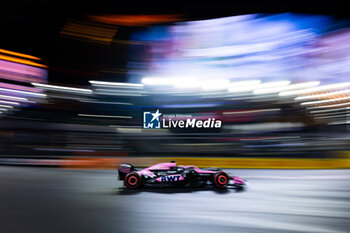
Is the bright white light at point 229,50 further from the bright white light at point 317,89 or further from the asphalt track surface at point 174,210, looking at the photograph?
the asphalt track surface at point 174,210

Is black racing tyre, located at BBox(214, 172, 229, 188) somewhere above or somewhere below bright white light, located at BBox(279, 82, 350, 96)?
below

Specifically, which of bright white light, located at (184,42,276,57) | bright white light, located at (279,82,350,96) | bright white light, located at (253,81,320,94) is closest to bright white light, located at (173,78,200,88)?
bright white light, located at (184,42,276,57)

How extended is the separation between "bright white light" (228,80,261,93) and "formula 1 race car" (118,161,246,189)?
13.2 meters

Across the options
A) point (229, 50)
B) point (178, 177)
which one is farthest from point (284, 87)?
point (178, 177)

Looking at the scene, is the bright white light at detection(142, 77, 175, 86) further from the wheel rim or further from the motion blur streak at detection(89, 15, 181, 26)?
the wheel rim

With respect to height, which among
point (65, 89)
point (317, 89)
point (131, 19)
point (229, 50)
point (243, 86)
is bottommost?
point (317, 89)

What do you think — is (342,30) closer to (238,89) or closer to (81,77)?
(238,89)

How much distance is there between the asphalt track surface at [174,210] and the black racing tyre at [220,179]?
265 mm

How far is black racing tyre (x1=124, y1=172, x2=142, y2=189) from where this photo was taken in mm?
6738

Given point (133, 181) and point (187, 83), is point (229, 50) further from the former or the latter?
point (133, 181)

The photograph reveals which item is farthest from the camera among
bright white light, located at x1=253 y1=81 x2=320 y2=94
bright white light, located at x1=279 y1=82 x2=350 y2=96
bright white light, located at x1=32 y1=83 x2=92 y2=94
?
bright white light, located at x1=32 y1=83 x2=92 y2=94

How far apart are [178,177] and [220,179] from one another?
1.01m

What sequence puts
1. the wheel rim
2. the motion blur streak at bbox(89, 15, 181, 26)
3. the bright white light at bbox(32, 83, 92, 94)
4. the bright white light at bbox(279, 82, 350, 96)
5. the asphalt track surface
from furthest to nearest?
the motion blur streak at bbox(89, 15, 181, 26) < the bright white light at bbox(32, 83, 92, 94) < the bright white light at bbox(279, 82, 350, 96) < the wheel rim < the asphalt track surface

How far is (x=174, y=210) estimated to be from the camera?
4.70 metres
